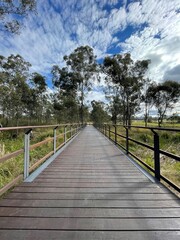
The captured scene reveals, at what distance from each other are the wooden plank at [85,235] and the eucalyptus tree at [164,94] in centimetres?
3183

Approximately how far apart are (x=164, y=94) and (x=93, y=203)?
3283 centimetres

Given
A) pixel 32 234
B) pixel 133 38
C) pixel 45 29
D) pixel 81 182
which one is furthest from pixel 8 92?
pixel 32 234

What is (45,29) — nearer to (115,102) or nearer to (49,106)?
(115,102)

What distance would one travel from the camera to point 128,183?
3084mm

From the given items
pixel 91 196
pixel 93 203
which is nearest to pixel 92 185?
pixel 91 196

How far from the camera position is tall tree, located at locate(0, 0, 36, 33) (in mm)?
7634

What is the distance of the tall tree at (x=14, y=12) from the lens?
7634 mm

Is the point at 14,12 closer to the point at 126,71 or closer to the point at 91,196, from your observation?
the point at 91,196

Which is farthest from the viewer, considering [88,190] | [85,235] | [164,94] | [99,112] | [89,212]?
[99,112]

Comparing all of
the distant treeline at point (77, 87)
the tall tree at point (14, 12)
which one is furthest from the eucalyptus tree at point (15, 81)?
the tall tree at point (14, 12)

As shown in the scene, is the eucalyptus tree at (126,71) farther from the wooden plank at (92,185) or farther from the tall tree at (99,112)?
the wooden plank at (92,185)

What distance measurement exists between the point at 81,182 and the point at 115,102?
2944 cm

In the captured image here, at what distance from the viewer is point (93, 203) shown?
229cm

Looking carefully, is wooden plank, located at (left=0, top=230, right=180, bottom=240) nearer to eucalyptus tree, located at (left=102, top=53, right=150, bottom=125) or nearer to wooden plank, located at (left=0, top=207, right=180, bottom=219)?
wooden plank, located at (left=0, top=207, right=180, bottom=219)
